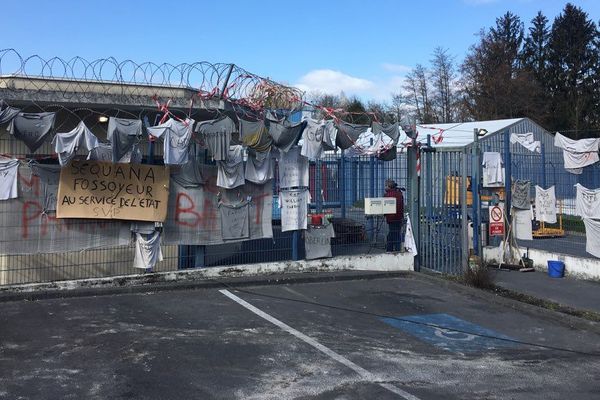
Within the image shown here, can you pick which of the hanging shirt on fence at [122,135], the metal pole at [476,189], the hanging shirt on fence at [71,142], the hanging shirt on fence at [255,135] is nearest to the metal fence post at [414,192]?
the metal pole at [476,189]

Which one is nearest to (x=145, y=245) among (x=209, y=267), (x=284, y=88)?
(x=209, y=267)

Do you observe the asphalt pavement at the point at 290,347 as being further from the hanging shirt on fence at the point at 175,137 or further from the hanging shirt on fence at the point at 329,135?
the hanging shirt on fence at the point at 329,135

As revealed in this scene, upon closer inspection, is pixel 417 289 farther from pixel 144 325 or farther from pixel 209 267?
pixel 144 325

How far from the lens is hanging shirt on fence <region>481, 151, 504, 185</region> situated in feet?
41.7

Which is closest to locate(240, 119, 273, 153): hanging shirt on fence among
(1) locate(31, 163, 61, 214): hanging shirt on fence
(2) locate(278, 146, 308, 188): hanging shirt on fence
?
(2) locate(278, 146, 308, 188): hanging shirt on fence

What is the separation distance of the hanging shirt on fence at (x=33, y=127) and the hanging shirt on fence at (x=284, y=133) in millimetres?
3656

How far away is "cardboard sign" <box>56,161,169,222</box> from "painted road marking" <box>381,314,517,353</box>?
4.22 meters

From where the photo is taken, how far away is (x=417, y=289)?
34.1ft

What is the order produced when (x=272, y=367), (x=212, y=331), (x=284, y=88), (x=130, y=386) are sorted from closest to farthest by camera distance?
(x=130, y=386) < (x=272, y=367) < (x=212, y=331) < (x=284, y=88)

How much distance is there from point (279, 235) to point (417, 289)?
281cm

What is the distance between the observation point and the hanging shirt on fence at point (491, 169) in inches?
500

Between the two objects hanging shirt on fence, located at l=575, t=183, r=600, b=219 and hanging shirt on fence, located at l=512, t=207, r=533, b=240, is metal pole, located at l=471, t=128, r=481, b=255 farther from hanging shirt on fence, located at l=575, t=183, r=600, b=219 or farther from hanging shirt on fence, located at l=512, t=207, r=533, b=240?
hanging shirt on fence, located at l=575, t=183, r=600, b=219

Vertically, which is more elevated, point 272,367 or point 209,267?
point 209,267

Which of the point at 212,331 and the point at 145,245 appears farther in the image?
the point at 145,245
